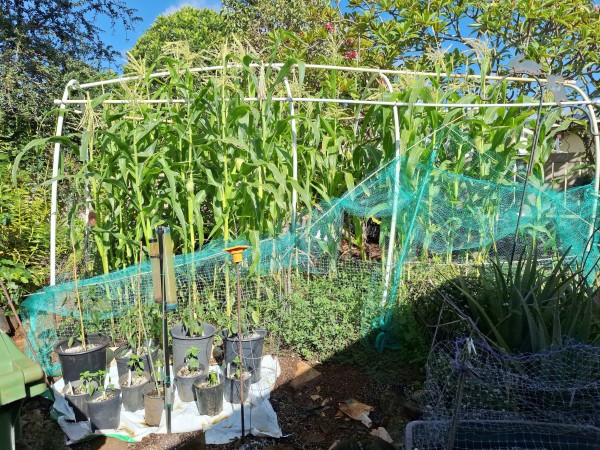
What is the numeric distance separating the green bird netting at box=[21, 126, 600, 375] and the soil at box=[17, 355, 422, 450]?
35 centimetres

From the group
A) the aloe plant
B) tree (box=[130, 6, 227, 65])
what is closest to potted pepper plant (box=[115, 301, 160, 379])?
the aloe plant

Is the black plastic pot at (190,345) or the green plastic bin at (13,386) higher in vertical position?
the green plastic bin at (13,386)

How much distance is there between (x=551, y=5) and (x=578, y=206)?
3.73 meters

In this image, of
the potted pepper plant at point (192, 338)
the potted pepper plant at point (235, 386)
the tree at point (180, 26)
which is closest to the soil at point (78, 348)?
the potted pepper plant at point (192, 338)

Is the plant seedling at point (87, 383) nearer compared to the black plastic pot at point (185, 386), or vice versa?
the plant seedling at point (87, 383)

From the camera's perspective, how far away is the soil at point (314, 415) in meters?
2.70

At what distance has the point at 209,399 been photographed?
115 inches

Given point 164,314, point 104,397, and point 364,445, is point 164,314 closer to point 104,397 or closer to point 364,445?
point 104,397

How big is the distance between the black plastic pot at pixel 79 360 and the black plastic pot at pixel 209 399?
0.73 metres

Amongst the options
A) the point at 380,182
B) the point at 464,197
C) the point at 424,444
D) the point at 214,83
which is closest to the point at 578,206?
the point at 464,197

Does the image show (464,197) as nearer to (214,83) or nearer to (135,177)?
(214,83)

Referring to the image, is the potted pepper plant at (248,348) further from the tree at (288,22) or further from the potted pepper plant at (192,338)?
the tree at (288,22)

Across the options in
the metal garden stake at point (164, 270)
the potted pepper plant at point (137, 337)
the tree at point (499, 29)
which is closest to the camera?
the metal garden stake at point (164, 270)

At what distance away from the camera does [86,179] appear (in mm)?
3752
